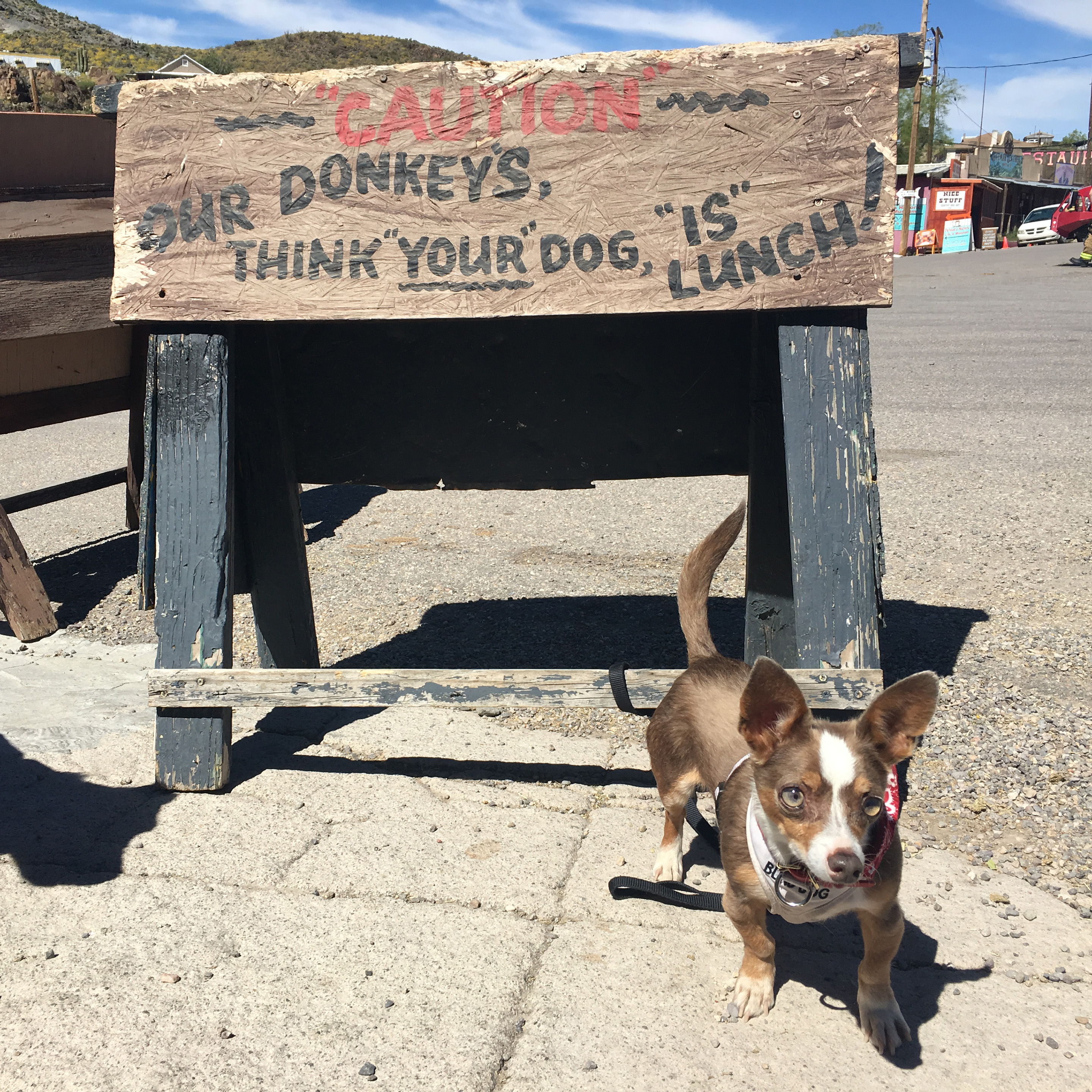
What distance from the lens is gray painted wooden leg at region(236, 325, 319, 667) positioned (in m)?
3.93

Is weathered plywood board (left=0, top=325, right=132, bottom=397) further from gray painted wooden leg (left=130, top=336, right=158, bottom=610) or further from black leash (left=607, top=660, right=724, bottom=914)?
black leash (left=607, top=660, right=724, bottom=914)

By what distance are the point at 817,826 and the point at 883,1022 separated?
0.53 meters

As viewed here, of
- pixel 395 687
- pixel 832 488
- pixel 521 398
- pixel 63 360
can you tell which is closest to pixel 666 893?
pixel 395 687

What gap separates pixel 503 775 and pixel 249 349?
184cm

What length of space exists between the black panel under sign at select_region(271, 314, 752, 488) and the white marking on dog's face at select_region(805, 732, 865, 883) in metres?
1.95

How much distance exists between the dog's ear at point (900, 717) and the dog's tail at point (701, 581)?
881 mm

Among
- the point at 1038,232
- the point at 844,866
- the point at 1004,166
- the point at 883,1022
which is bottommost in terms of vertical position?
the point at 883,1022

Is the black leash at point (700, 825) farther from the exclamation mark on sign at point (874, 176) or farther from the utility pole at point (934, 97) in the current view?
the utility pole at point (934, 97)

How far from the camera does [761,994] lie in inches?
92.8

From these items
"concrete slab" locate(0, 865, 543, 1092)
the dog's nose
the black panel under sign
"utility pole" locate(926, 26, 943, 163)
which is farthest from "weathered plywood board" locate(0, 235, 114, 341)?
"utility pole" locate(926, 26, 943, 163)

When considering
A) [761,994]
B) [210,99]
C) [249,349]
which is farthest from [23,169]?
[761,994]

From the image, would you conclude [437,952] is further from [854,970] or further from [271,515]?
[271,515]

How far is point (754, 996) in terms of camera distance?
236cm

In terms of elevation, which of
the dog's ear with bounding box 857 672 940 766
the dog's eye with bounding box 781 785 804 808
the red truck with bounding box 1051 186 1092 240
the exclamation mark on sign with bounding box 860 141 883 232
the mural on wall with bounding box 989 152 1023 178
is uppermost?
the mural on wall with bounding box 989 152 1023 178
